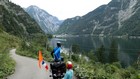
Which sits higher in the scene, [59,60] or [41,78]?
[59,60]

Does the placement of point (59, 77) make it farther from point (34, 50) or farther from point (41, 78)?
point (34, 50)

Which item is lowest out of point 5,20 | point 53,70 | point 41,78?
point 41,78

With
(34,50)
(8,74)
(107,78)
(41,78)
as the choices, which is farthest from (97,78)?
(34,50)

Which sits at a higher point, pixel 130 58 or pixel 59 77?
pixel 59 77

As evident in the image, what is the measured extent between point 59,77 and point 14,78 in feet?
19.1

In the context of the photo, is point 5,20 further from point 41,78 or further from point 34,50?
point 41,78

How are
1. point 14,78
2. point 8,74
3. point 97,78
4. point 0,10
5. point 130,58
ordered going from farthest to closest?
1. point 130,58
2. point 0,10
3. point 8,74
4. point 14,78
5. point 97,78

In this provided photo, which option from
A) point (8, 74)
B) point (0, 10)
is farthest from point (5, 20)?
point (8, 74)

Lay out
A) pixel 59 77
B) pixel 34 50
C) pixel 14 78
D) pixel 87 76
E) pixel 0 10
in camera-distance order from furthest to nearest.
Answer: pixel 0 10
pixel 34 50
pixel 14 78
pixel 87 76
pixel 59 77

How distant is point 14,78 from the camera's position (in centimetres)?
2073

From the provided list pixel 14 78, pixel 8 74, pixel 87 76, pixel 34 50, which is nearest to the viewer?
pixel 87 76

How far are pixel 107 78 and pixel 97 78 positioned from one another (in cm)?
103

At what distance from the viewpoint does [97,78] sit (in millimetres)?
17812

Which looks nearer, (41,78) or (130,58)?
(41,78)
